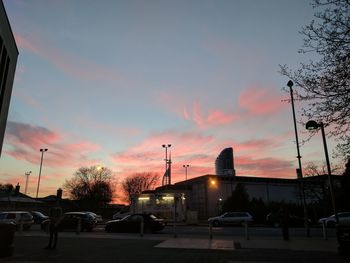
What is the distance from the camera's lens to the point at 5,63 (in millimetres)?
21500

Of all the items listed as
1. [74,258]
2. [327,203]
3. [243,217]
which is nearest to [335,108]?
[74,258]

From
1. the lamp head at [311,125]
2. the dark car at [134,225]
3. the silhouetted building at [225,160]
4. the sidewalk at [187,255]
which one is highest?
the silhouetted building at [225,160]

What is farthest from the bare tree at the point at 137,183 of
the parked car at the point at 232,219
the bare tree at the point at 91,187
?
the parked car at the point at 232,219

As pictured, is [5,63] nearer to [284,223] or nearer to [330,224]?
[284,223]

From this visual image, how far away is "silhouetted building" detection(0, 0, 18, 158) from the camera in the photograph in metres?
20.0

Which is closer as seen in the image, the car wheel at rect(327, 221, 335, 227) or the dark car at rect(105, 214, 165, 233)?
the dark car at rect(105, 214, 165, 233)

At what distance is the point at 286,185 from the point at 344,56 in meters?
84.4

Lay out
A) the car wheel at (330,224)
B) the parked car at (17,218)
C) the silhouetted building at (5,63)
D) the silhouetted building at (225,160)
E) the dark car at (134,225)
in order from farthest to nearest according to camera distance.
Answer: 1. the silhouetted building at (225,160)
2. the car wheel at (330,224)
3. the parked car at (17,218)
4. the dark car at (134,225)
5. the silhouetted building at (5,63)

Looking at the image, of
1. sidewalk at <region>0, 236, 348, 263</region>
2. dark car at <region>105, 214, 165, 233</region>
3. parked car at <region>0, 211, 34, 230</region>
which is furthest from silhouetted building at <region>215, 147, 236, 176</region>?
sidewalk at <region>0, 236, 348, 263</region>

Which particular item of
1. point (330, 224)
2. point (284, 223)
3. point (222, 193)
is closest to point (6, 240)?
point (284, 223)

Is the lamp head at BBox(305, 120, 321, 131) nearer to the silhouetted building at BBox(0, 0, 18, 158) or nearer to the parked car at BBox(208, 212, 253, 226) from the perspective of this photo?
the silhouetted building at BBox(0, 0, 18, 158)

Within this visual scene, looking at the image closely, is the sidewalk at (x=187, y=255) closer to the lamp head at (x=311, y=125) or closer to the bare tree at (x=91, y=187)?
the lamp head at (x=311, y=125)

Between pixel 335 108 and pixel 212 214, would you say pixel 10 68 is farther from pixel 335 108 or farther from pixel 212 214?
pixel 212 214

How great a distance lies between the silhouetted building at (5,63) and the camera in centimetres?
2001
